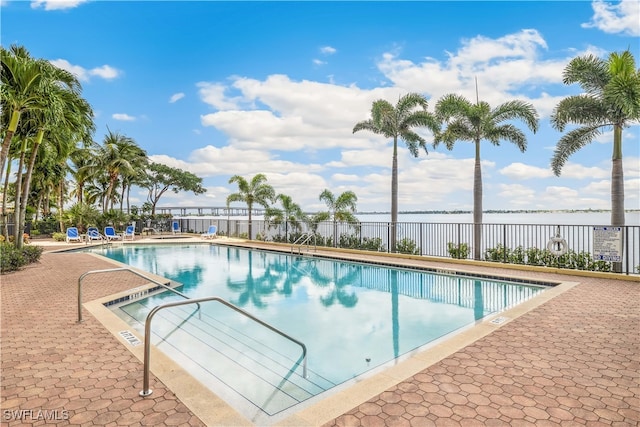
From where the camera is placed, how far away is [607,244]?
8500 mm

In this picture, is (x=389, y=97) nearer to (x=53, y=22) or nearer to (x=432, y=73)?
(x=432, y=73)

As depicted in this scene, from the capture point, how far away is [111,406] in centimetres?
291

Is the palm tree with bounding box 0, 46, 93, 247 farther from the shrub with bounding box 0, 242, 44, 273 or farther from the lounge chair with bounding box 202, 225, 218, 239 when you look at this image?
the lounge chair with bounding box 202, 225, 218, 239

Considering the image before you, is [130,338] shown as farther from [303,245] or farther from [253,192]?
[253,192]

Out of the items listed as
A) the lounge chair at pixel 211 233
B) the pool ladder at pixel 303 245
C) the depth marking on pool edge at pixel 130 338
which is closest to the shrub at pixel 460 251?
the pool ladder at pixel 303 245

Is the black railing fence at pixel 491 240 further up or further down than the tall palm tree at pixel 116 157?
further down

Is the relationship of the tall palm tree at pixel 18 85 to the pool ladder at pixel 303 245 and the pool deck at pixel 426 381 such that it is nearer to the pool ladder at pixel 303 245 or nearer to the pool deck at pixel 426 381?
the pool deck at pixel 426 381

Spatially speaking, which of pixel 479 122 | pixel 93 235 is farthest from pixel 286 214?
pixel 93 235

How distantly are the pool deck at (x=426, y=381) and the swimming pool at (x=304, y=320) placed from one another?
64 cm

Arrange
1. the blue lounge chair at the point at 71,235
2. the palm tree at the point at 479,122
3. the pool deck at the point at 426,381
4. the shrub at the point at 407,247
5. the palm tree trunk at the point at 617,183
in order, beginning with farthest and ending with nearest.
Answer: the blue lounge chair at the point at 71,235 → the shrub at the point at 407,247 → the palm tree at the point at 479,122 → the palm tree trunk at the point at 617,183 → the pool deck at the point at 426,381

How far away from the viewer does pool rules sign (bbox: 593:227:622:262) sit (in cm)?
834

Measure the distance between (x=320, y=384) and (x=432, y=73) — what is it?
12.4 metres

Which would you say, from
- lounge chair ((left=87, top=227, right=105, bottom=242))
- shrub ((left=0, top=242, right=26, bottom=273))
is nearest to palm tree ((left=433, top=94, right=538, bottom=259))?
shrub ((left=0, top=242, right=26, bottom=273))

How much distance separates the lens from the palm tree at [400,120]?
1484cm
